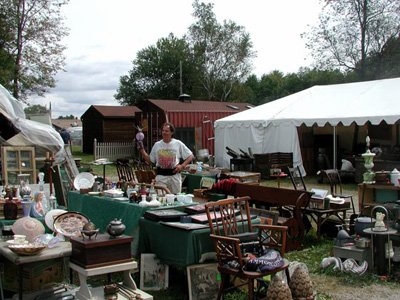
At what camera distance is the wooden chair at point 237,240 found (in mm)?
4016

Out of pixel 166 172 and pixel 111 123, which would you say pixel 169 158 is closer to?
pixel 166 172

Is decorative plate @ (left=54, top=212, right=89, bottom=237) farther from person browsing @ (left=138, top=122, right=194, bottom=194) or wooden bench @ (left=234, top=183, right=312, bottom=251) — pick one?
wooden bench @ (left=234, top=183, right=312, bottom=251)

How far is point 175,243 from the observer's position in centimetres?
460

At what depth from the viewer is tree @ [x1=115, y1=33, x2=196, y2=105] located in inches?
1688

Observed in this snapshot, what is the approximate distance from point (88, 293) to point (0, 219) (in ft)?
5.68

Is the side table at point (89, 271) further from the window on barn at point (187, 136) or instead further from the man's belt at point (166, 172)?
the window on barn at point (187, 136)

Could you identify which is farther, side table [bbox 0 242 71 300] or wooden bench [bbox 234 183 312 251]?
wooden bench [bbox 234 183 312 251]

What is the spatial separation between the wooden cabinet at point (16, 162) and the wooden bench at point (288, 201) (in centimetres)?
389

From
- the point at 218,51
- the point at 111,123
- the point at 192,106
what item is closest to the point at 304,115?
the point at 192,106

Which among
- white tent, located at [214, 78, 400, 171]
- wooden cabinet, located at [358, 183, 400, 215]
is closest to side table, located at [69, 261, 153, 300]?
wooden cabinet, located at [358, 183, 400, 215]

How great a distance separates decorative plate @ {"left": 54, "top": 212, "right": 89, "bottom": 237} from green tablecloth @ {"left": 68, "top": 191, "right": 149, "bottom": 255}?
3.43ft

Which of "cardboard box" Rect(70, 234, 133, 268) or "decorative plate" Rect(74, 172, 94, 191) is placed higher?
"decorative plate" Rect(74, 172, 94, 191)

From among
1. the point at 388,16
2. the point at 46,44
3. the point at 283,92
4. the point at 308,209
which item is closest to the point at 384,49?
the point at 388,16

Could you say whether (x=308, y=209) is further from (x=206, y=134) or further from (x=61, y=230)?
(x=206, y=134)
